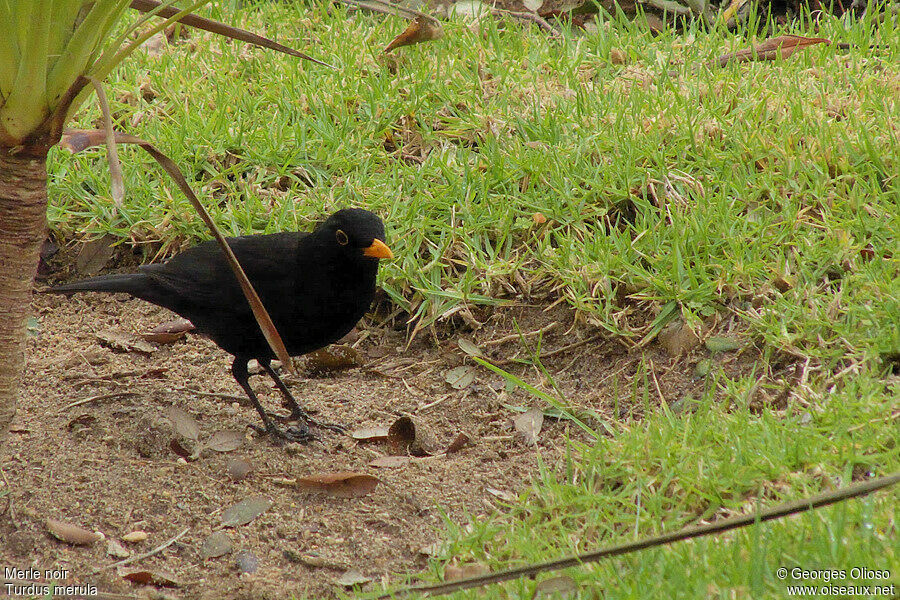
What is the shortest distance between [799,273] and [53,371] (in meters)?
3.14

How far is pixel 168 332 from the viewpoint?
4406 mm

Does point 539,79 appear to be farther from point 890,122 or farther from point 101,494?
point 101,494

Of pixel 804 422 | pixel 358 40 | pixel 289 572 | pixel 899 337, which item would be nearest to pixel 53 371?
pixel 289 572

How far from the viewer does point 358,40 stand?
215 inches

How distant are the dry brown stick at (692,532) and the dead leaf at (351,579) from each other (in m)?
0.43

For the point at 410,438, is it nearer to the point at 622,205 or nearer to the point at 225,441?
the point at 225,441

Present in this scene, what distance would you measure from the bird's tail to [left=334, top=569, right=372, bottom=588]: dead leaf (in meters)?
1.85

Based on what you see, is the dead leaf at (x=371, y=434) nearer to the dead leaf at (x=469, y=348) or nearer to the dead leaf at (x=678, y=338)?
the dead leaf at (x=469, y=348)

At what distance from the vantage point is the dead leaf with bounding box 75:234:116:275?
464 centimetres

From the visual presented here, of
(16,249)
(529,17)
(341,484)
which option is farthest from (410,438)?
(529,17)

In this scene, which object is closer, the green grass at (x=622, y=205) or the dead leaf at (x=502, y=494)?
the green grass at (x=622, y=205)

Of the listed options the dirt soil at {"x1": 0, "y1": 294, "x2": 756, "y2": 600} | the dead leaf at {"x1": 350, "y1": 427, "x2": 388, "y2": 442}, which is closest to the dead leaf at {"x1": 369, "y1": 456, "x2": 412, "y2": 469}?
the dirt soil at {"x1": 0, "y1": 294, "x2": 756, "y2": 600}

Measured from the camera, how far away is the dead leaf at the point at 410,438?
3518 millimetres

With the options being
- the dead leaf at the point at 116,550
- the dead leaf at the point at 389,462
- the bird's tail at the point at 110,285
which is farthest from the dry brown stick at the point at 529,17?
the dead leaf at the point at 116,550
